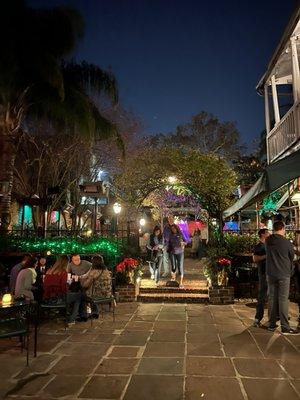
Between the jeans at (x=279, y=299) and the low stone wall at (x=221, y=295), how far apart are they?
2684 millimetres

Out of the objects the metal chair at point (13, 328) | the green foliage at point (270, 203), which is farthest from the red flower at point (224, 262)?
the green foliage at point (270, 203)

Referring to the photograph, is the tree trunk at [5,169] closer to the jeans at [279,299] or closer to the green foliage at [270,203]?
the jeans at [279,299]

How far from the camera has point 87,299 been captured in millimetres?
7301

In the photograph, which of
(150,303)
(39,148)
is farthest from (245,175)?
(150,303)

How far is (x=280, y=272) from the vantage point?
6254 millimetres

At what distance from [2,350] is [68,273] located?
2399 mm

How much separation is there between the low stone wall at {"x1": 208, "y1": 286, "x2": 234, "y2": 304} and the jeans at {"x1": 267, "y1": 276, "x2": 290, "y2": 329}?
2.68 metres

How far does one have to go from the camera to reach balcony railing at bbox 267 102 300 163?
33.0ft

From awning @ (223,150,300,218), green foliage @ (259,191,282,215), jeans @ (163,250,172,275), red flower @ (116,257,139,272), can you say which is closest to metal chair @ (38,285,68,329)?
red flower @ (116,257,139,272)

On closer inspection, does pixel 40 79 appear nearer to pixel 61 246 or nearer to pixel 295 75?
pixel 61 246

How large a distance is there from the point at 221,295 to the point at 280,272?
317 centimetres

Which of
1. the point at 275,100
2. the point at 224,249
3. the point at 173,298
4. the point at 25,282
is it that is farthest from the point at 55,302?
the point at 275,100

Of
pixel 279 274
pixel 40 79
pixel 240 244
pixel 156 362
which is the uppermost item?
pixel 40 79

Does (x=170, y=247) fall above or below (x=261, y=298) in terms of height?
above
